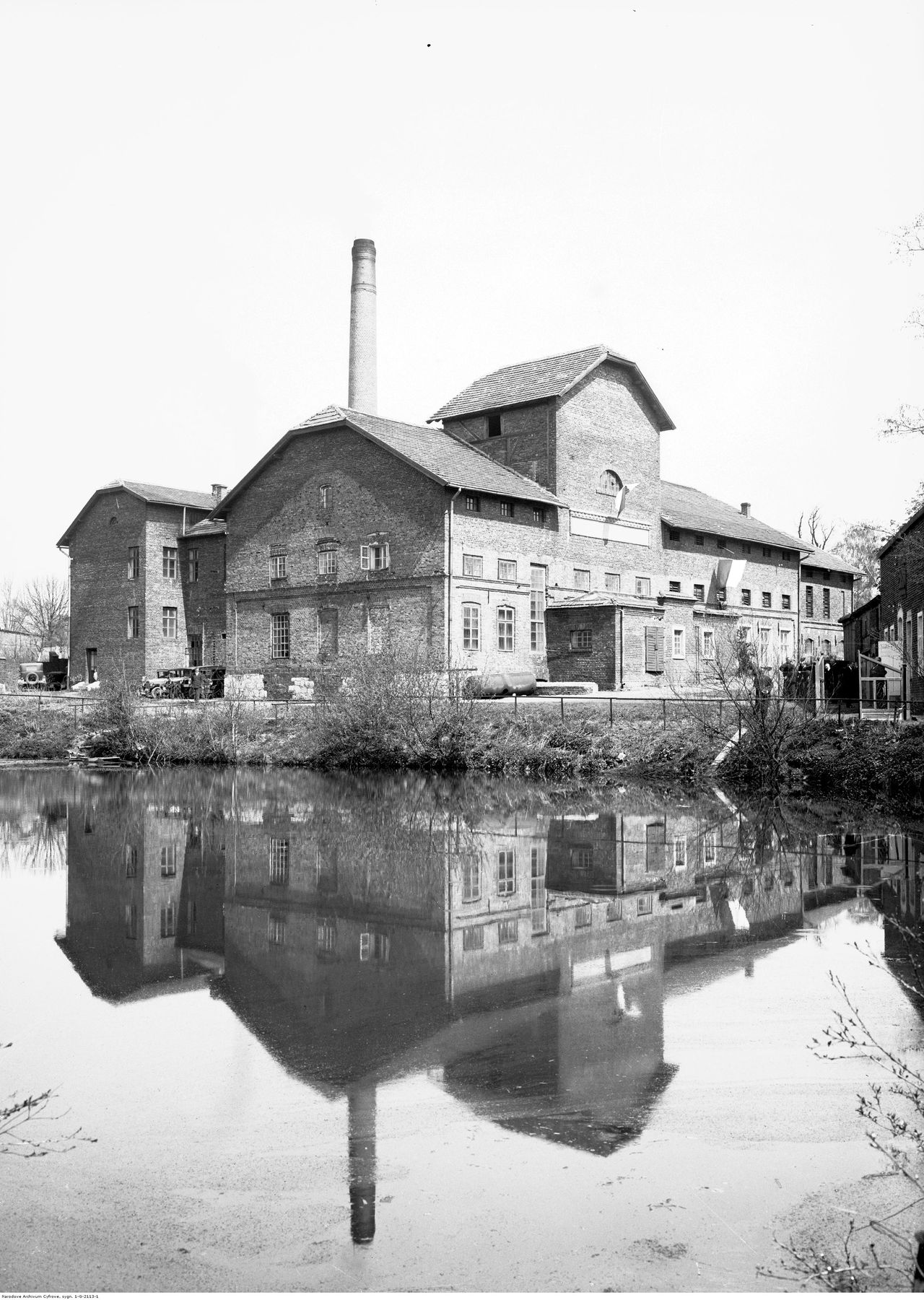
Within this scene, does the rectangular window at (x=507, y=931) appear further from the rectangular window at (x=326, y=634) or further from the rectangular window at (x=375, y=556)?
the rectangular window at (x=326, y=634)

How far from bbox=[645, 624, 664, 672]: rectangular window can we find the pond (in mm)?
23812

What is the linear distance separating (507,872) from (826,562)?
45.4m

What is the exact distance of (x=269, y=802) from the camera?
885 inches

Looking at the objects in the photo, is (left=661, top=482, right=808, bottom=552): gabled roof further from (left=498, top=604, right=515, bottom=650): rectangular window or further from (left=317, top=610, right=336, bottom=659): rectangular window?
(left=317, top=610, right=336, bottom=659): rectangular window

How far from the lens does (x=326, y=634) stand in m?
39.9

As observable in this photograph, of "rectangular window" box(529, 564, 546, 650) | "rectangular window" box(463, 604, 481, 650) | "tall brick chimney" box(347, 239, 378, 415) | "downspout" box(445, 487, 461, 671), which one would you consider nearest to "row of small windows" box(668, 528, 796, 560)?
"rectangular window" box(529, 564, 546, 650)

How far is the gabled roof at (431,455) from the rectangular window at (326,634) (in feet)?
20.0

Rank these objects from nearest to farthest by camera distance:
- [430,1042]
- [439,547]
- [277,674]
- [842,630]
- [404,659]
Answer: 1. [430,1042]
2. [404,659]
3. [439,547]
4. [277,674]
5. [842,630]

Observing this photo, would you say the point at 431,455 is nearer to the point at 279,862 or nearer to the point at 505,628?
the point at 505,628

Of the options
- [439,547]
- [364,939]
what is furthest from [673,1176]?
[439,547]

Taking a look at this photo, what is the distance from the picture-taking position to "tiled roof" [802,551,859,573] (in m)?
53.9

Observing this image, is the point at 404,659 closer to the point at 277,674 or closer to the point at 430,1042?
the point at 277,674

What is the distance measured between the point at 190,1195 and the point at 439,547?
32053 millimetres

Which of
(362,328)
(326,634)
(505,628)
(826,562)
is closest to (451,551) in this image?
(505,628)
